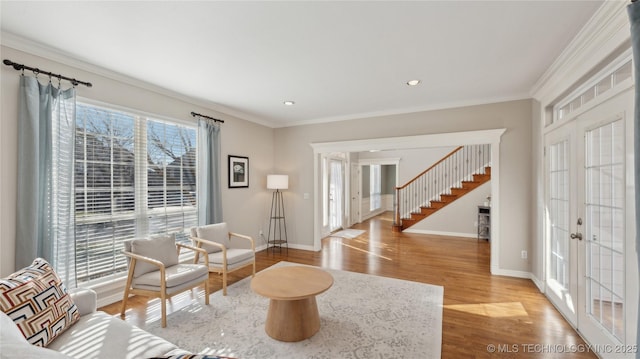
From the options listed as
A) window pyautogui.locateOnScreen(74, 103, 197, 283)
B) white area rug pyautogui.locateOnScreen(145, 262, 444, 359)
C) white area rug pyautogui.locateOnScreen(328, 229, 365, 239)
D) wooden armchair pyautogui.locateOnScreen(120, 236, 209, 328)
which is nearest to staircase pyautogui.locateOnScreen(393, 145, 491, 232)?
white area rug pyautogui.locateOnScreen(328, 229, 365, 239)

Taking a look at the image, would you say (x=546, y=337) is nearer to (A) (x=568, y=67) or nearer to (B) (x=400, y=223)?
(A) (x=568, y=67)

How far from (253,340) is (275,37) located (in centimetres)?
269

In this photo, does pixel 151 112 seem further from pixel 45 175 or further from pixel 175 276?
pixel 175 276

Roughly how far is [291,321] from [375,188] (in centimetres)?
930

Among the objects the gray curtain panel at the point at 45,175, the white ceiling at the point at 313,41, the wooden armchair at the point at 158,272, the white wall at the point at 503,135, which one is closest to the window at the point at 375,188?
the white wall at the point at 503,135

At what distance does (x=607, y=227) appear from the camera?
207 centimetres

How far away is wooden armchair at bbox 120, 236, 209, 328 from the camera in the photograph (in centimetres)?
262

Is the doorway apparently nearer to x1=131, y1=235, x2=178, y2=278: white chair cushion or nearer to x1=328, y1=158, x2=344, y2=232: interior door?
x1=328, y1=158, x2=344, y2=232: interior door

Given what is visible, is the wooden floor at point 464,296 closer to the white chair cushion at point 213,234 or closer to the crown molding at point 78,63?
the white chair cushion at point 213,234

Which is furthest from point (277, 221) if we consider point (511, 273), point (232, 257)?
point (511, 273)

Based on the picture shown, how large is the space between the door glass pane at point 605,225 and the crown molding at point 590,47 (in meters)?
0.59

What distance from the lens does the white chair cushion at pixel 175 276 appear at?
8.71 feet

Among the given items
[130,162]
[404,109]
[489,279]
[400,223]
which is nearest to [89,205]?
[130,162]

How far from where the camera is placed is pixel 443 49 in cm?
255
